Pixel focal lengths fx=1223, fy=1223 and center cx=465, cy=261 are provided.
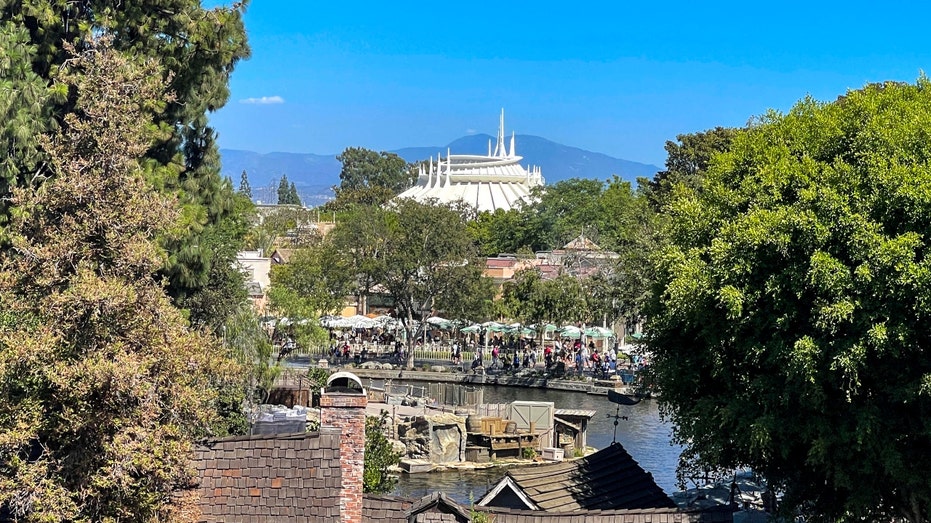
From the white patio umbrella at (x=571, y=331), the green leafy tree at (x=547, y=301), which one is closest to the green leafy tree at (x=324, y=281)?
the green leafy tree at (x=547, y=301)

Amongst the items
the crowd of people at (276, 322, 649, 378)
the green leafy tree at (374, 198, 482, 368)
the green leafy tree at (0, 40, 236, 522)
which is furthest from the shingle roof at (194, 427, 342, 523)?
the green leafy tree at (374, 198, 482, 368)

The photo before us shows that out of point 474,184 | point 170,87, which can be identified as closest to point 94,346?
point 170,87

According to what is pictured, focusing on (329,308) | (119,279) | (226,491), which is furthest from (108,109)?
(329,308)

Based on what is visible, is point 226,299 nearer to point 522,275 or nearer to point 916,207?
point 916,207

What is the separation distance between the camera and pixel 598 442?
4062 centimetres

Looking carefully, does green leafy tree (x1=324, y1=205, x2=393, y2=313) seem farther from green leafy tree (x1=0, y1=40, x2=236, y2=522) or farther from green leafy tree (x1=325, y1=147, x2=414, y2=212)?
green leafy tree (x1=325, y1=147, x2=414, y2=212)

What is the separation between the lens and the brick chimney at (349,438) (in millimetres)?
15992

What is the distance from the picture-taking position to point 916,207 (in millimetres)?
18469

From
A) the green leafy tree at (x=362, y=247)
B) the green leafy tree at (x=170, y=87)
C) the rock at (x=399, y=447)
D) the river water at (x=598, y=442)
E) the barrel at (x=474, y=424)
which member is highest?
the green leafy tree at (x=170, y=87)

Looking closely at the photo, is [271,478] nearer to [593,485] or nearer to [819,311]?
[593,485]

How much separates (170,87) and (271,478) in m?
15.2

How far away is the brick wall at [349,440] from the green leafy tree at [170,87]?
967 centimetres

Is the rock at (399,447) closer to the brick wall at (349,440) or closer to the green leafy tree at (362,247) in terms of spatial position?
the brick wall at (349,440)

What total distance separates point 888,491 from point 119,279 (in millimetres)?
12705
